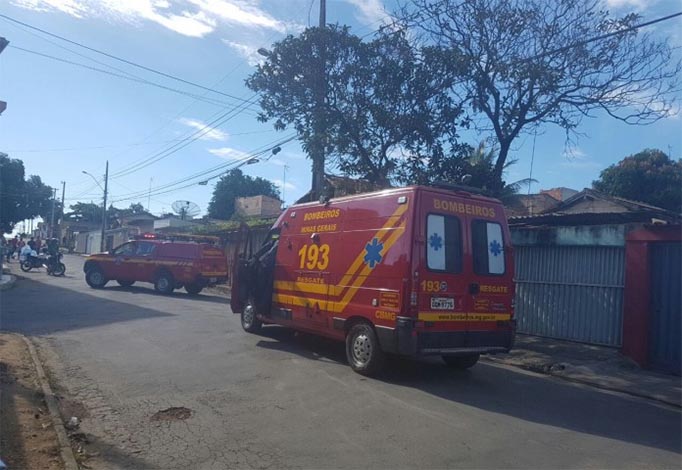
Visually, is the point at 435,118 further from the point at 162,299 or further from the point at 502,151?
the point at 162,299

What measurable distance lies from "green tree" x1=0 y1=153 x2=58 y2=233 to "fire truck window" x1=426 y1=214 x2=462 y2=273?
31797mm

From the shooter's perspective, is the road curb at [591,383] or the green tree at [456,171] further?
the green tree at [456,171]

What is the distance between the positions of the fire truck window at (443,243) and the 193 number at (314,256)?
2.17m

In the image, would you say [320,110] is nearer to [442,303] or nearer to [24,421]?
[442,303]

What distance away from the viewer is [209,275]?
2058 centimetres

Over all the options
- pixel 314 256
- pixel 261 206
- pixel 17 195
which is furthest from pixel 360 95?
pixel 17 195

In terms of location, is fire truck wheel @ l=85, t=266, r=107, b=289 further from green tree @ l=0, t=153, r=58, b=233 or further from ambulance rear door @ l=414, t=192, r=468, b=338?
ambulance rear door @ l=414, t=192, r=468, b=338

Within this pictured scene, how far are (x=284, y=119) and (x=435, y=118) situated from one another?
385 cm

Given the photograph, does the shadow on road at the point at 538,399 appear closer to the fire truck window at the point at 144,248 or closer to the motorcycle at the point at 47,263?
the fire truck window at the point at 144,248

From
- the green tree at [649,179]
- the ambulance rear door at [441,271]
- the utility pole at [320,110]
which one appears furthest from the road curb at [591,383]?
the green tree at [649,179]

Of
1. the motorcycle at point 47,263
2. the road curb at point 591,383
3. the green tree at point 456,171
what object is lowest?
the road curb at point 591,383

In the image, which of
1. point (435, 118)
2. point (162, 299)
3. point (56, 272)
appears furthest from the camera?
point (56, 272)

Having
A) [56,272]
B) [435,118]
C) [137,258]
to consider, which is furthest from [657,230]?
[56,272]

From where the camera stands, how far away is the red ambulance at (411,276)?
306 inches
